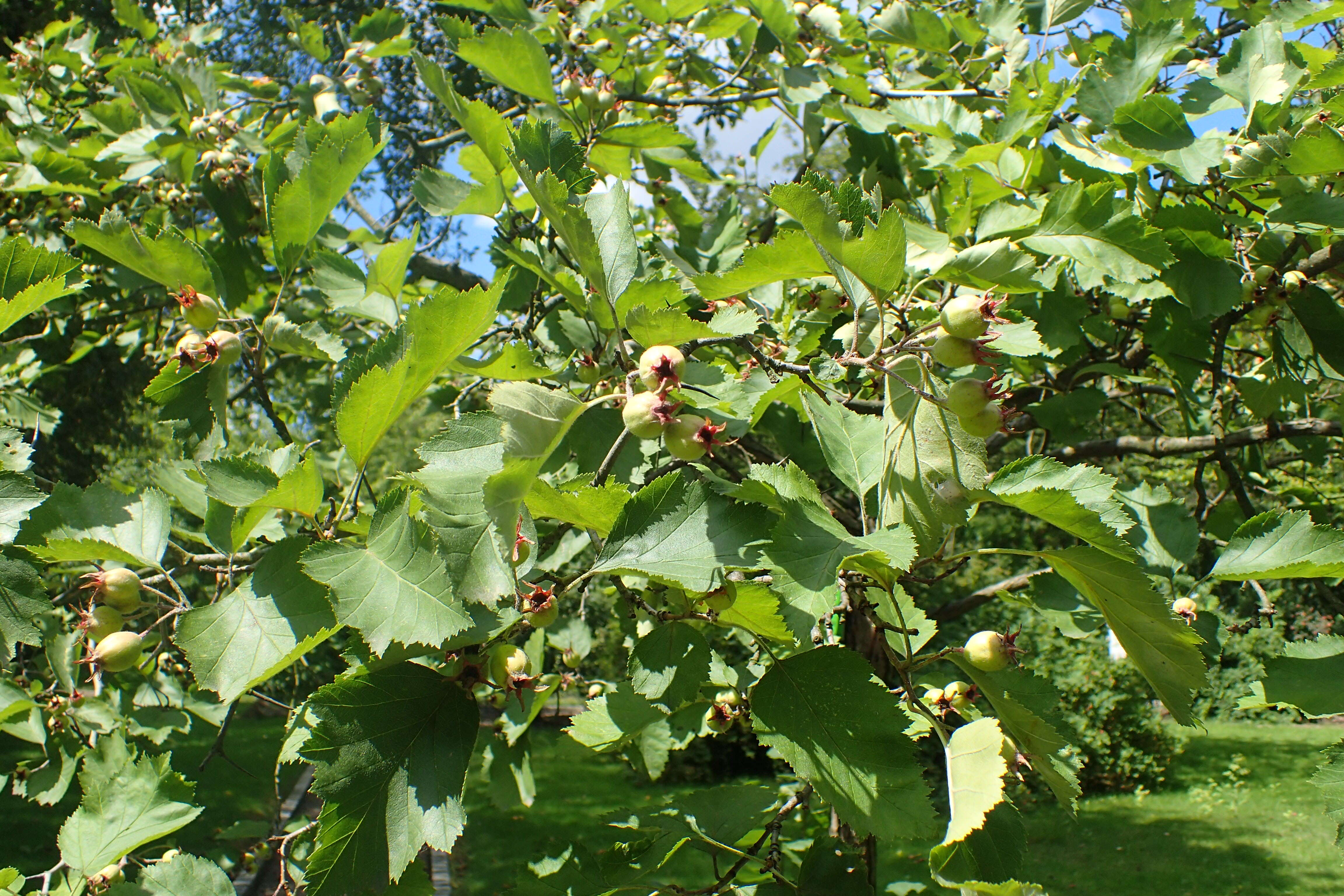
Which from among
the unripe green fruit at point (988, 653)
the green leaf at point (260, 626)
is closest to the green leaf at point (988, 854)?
the unripe green fruit at point (988, 653)

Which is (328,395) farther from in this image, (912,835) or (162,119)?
(912,835)

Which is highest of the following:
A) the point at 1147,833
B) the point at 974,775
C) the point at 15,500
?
the point at 15,500

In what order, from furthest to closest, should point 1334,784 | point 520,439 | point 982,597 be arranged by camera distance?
point 982,597 → point 1334,784 → point 520,439

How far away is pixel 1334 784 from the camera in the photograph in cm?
161

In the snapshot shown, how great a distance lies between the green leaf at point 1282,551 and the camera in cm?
145

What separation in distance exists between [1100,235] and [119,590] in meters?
1.99

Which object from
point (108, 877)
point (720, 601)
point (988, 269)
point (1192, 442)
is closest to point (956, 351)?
point (988, 269)

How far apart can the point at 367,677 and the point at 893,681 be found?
190 cm

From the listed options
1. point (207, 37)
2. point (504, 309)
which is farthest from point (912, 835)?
point (207, 37)

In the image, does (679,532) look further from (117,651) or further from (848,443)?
(117,651)

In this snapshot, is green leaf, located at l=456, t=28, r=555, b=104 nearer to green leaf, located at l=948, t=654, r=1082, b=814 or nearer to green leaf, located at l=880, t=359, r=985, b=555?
green leaf, located at l=880, t=359, r=985, b=555

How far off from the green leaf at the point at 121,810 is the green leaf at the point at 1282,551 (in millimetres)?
2135

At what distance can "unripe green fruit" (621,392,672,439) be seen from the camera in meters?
1.15

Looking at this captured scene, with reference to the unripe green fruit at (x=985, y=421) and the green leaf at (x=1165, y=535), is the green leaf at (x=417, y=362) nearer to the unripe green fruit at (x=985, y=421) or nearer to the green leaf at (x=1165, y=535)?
the unripe green fruit at (x=985, y=421)
